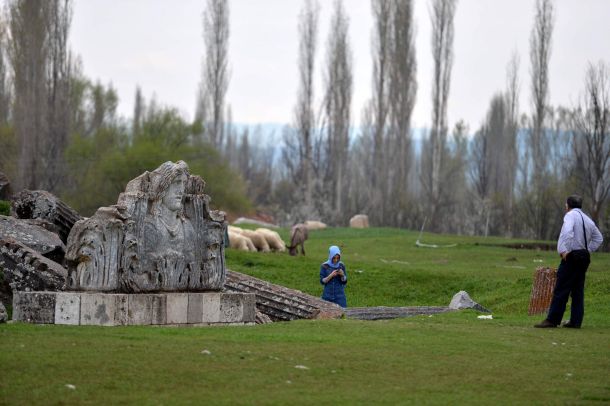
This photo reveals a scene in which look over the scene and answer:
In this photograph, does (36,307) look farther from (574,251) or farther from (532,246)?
(532,246)

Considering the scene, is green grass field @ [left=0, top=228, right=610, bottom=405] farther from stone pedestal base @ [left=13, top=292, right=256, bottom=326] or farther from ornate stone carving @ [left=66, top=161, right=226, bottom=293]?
ornate stone carving @ [left=66, top=161, right=226, bottom=293]

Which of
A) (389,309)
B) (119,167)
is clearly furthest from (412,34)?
(389,309)

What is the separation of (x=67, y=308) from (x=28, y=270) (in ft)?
8.95

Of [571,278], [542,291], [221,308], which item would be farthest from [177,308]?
[542,291]

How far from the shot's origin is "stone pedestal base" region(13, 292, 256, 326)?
1471 cm

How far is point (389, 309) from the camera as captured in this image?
22.5 meters

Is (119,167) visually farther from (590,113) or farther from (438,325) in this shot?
(438,325)

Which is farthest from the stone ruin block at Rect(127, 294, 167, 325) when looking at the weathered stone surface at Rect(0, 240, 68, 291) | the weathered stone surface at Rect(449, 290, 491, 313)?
the weathered stone surface at Rect(449, 290, 491, 313)

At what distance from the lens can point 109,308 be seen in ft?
48.4

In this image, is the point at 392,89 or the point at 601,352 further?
the point at 392,89

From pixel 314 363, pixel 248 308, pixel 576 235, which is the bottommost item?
pixel 314 363

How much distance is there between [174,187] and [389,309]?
7.45m

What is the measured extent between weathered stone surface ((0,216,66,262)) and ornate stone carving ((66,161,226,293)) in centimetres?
335

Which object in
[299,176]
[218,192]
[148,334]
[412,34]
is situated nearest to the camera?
[148,334]
